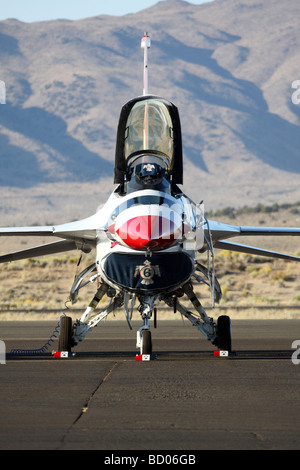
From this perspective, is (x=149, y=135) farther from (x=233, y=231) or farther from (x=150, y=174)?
(x=233, y=231)

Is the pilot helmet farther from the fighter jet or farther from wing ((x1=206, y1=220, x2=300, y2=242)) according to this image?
wing ((x1=206, y1=220, x2=300, y2=242))

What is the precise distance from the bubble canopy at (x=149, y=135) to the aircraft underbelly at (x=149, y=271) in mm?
2116

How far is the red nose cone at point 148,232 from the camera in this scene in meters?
15.9

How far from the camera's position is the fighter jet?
53.4ft

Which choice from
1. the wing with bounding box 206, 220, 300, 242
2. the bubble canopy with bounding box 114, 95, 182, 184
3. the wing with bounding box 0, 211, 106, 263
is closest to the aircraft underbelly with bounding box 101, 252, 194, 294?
the wing with bounding box 0, 211, 106, 263

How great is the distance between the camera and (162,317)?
36.1 m

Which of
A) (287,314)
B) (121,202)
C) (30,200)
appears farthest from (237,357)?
(30,200)

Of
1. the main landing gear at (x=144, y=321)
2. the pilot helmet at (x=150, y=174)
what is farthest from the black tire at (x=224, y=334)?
the pilot helmet at (x=150, y=174)

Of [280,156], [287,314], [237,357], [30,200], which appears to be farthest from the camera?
[280,156]

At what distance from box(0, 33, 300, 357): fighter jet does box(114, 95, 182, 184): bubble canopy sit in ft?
0.06

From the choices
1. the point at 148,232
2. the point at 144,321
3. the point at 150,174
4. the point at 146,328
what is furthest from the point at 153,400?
the point at 150,174

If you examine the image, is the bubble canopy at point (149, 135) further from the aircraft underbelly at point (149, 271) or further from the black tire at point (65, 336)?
the black tire at point (65, 336)

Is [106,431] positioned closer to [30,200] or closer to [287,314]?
[287,314]
